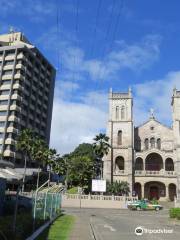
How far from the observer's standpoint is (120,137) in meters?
71.6

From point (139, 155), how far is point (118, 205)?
17.8 meters

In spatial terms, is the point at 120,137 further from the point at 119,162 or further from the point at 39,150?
the point at 39,150

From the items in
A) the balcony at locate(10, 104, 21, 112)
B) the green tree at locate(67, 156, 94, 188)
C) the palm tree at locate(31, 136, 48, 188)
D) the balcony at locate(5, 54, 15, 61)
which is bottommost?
the green tree at locate(67, 156, 94, 188)

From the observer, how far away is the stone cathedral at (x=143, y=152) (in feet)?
220

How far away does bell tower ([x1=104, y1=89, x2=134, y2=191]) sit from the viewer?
68375 mm

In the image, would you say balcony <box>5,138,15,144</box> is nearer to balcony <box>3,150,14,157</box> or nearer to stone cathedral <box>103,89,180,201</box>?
balcony <box>3,150,14,157</box>

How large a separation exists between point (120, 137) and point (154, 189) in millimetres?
13069

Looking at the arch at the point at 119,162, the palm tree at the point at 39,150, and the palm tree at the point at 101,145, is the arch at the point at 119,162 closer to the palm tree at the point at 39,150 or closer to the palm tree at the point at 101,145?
the palm tree at the point at 101,145

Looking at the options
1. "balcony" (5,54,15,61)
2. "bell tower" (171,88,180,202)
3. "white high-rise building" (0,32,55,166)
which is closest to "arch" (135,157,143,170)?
"bell tower" (171,88,180,202)

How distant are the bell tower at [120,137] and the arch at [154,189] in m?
5.15

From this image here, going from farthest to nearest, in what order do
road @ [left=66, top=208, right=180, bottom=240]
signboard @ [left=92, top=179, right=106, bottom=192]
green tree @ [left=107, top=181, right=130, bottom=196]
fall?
green tree @ [left=107, top=181, right=130, bottom=196]
signboard @ [left=92, top=179, right=106, bottom=192]
road @ [left=66, top=208, right=180, bottom=240]

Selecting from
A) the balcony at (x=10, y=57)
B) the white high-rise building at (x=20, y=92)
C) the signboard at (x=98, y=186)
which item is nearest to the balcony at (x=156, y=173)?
the signboard at (x=98, y=186)

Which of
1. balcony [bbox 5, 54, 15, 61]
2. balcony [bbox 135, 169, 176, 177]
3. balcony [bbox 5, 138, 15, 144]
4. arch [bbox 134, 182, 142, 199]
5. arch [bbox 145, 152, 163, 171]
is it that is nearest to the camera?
balcony [bbox 135, 169, 176, 177]

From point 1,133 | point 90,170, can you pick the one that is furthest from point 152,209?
point 1,133
